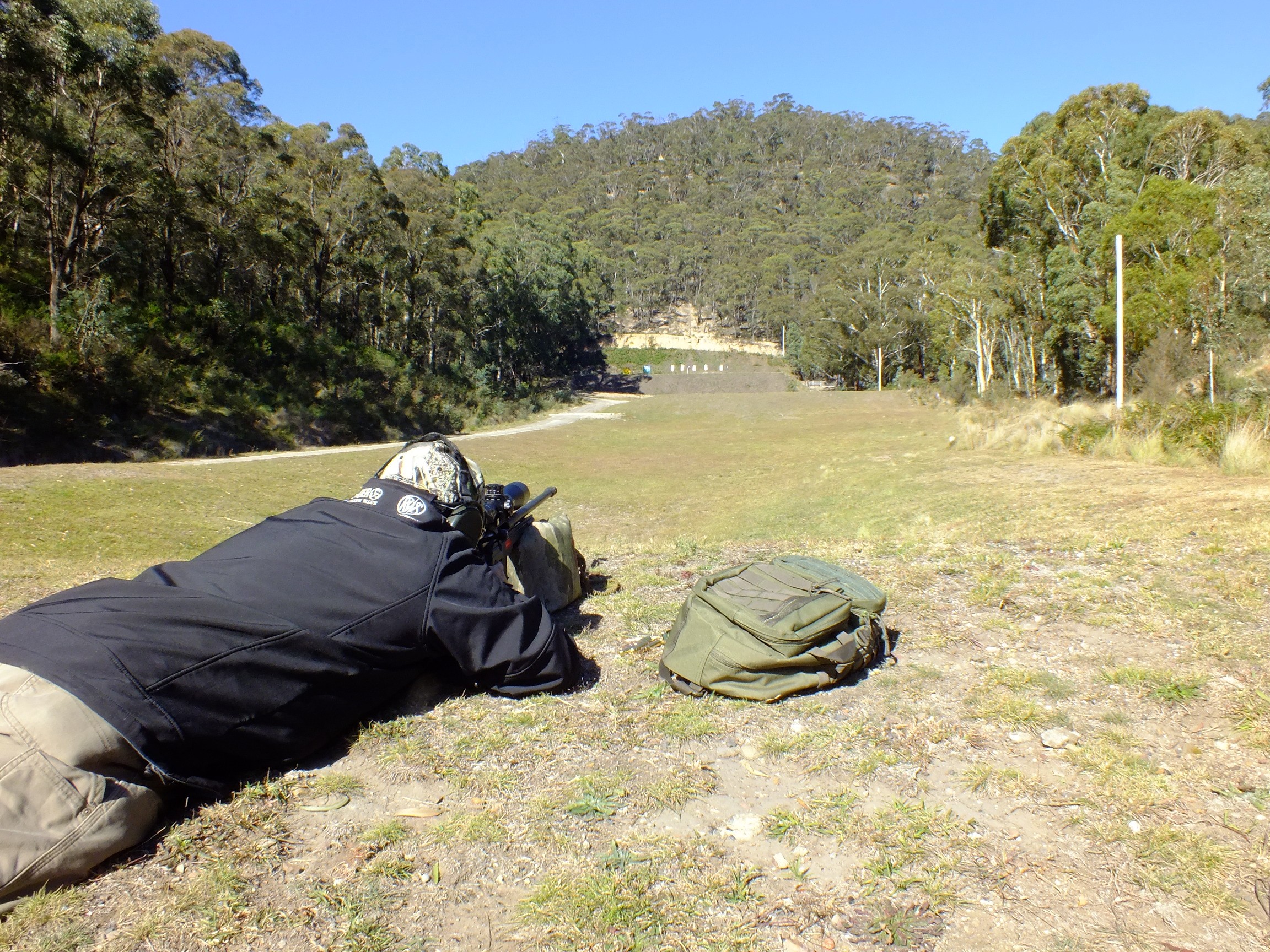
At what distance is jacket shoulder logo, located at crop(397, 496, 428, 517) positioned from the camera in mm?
3135

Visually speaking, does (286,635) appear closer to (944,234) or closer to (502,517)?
(502,517)

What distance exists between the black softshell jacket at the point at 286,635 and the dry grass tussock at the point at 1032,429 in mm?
13317

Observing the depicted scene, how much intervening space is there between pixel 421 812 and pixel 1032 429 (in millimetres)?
15875

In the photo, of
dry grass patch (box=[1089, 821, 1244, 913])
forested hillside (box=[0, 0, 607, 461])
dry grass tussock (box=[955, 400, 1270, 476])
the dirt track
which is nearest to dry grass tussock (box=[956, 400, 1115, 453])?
dry grass tussock (box=[955, 400, 1270, 476])

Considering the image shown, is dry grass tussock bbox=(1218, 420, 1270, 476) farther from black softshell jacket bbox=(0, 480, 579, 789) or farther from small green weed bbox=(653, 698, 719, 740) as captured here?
black softshell jacket bbox=(0, 480, 579, 789)

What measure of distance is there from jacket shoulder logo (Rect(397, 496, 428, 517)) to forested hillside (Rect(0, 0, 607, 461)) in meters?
19.5

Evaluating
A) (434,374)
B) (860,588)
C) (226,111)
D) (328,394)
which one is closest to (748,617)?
(860,588)

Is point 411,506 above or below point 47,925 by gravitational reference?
above

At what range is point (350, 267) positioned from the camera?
115 ft

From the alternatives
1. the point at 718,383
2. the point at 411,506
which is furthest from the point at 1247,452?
the point at 718,383

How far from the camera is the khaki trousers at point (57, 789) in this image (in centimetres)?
205

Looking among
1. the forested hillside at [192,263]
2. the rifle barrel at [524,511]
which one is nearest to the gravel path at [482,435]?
the forested hillside at [192,263]

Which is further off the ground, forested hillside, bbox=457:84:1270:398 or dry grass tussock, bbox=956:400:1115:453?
forested hillside, bbox=457:84:1270:398

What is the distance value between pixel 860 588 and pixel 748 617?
923mm
